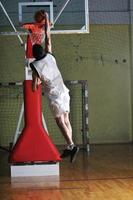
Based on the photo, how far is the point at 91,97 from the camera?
10.8 m

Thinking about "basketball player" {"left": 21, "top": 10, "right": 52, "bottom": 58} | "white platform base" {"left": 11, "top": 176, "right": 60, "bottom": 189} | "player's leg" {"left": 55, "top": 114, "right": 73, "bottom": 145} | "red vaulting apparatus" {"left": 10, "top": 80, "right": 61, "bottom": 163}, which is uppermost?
"basketball player" {"left": 21, "top": 10, "right": 52, "bottom": 58}

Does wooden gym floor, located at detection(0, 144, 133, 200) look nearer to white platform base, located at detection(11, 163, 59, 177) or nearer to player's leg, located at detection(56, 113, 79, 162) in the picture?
white platform base, located at detection(11, 163, 59, 177)

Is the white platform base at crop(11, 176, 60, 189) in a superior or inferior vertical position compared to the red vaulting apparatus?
inferior

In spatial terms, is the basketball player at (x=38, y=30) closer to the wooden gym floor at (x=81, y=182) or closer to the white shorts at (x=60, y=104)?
the white shorts at (x=60, y=104)

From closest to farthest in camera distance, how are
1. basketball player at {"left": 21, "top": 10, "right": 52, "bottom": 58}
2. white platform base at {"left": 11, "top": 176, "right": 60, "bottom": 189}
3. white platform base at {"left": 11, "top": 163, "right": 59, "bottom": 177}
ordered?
basketball player at {"left": 21, "top": 10, "right": 52, "bottom": 58}
white platform base at {"left": 11, "top": 176, "right": 60, "bottom": 189}
white platform base at {"left": 11, "top": 163, "right": 59, "bottom": 177}

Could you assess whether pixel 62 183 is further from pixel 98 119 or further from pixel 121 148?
pixel 98 119

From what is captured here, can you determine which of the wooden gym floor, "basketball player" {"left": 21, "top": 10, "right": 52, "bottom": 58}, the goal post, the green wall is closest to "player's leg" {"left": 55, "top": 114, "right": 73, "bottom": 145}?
the wooden gym floor

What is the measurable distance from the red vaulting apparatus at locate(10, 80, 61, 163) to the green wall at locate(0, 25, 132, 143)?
11.8ft

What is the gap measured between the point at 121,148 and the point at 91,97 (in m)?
1.49

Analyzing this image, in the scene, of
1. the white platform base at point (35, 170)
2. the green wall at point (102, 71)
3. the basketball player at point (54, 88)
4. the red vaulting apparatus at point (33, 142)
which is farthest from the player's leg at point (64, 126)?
the green wall at point (102, 71)

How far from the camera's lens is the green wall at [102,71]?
1058 cm

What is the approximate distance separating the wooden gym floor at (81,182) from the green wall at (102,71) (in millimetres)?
1983

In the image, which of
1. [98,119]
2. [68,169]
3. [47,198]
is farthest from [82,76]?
[47,198]

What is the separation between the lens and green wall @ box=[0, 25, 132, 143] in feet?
34.7
